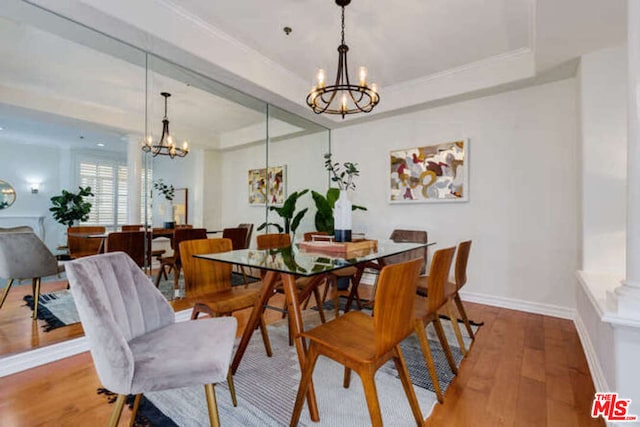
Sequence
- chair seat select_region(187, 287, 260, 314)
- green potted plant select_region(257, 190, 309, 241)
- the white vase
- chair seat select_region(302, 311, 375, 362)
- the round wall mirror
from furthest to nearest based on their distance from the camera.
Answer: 1. green potted plant select_region(257, 190, 309, 241)
2. the round wall mirror
3. the white vase
4. chair seat select_region(187, 287, 260, 314)
5. chair seat select_region(302, 311, 375, 362)

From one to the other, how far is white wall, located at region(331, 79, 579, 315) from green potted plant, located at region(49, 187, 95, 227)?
389 centimetres

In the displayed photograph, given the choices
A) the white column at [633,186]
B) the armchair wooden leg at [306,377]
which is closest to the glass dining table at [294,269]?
the armchair wooden leg at [306,377]

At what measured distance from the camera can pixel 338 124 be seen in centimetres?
450

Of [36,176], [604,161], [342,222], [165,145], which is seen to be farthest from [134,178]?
[604,161]

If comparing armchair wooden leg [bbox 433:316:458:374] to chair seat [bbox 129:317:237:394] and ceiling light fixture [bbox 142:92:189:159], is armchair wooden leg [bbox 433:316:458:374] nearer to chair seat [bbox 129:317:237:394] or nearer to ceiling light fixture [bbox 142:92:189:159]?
chair seat [bbox 129:317:237:394]

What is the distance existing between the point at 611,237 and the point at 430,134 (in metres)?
2.08

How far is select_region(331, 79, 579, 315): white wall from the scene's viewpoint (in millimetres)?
2988

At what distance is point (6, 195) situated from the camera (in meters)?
3.19

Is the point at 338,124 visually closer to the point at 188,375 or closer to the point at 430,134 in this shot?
the point at 430,134

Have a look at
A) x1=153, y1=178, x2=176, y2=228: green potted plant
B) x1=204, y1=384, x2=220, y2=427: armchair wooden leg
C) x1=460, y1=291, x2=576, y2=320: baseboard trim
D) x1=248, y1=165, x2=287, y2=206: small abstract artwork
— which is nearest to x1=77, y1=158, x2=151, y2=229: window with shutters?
x1=153, y1=178, x2=176, y2=228: green potted plant

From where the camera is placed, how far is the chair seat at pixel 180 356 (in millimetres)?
1083

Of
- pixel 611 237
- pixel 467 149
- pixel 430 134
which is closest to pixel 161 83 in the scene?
pixel 430 134

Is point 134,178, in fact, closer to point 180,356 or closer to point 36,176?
point 36,176

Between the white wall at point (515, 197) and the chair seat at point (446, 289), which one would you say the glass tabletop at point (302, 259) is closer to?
the chair seat at point (446, 289)
